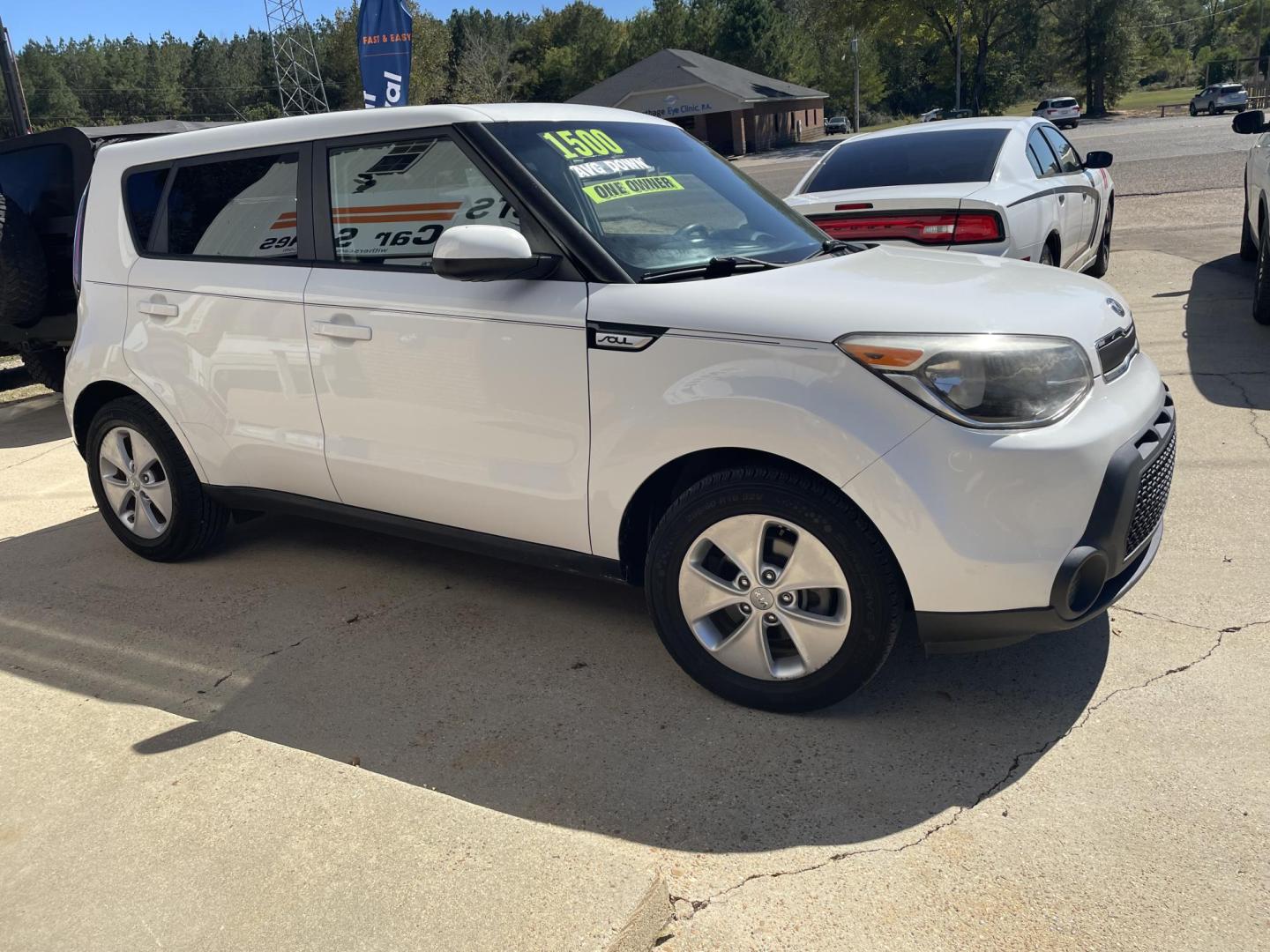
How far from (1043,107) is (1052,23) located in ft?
74.8

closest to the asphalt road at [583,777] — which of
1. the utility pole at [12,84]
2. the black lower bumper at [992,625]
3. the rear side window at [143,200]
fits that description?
the black lower bumper at [992,625]

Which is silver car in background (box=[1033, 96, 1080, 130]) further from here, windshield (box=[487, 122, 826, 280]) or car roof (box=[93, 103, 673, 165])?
car roof (box=[93, 103, 673, 165])

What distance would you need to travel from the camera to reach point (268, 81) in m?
94.0

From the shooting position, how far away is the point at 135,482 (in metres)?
4.77

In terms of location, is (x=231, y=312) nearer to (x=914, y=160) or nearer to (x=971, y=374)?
(x=971, y=374)

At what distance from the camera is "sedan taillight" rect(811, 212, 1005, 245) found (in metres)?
6.41

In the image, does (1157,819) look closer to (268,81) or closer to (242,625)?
(242,625)

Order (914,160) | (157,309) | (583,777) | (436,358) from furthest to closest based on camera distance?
(914,160) < (157,309) < (436,358) < (583,777)

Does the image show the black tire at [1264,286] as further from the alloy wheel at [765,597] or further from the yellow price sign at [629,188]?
the alloy wheel at [765,597]

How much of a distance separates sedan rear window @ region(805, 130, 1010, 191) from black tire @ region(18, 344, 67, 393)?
573 cm

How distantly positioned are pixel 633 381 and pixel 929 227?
12.7 feet

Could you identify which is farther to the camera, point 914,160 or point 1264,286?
point 1264,286

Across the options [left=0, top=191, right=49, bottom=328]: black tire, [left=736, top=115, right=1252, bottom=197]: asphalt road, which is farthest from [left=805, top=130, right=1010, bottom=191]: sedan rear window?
[left=736, top=115, right=1252, bottom=197]: asphalt road

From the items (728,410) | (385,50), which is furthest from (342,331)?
Result: (385,50)
